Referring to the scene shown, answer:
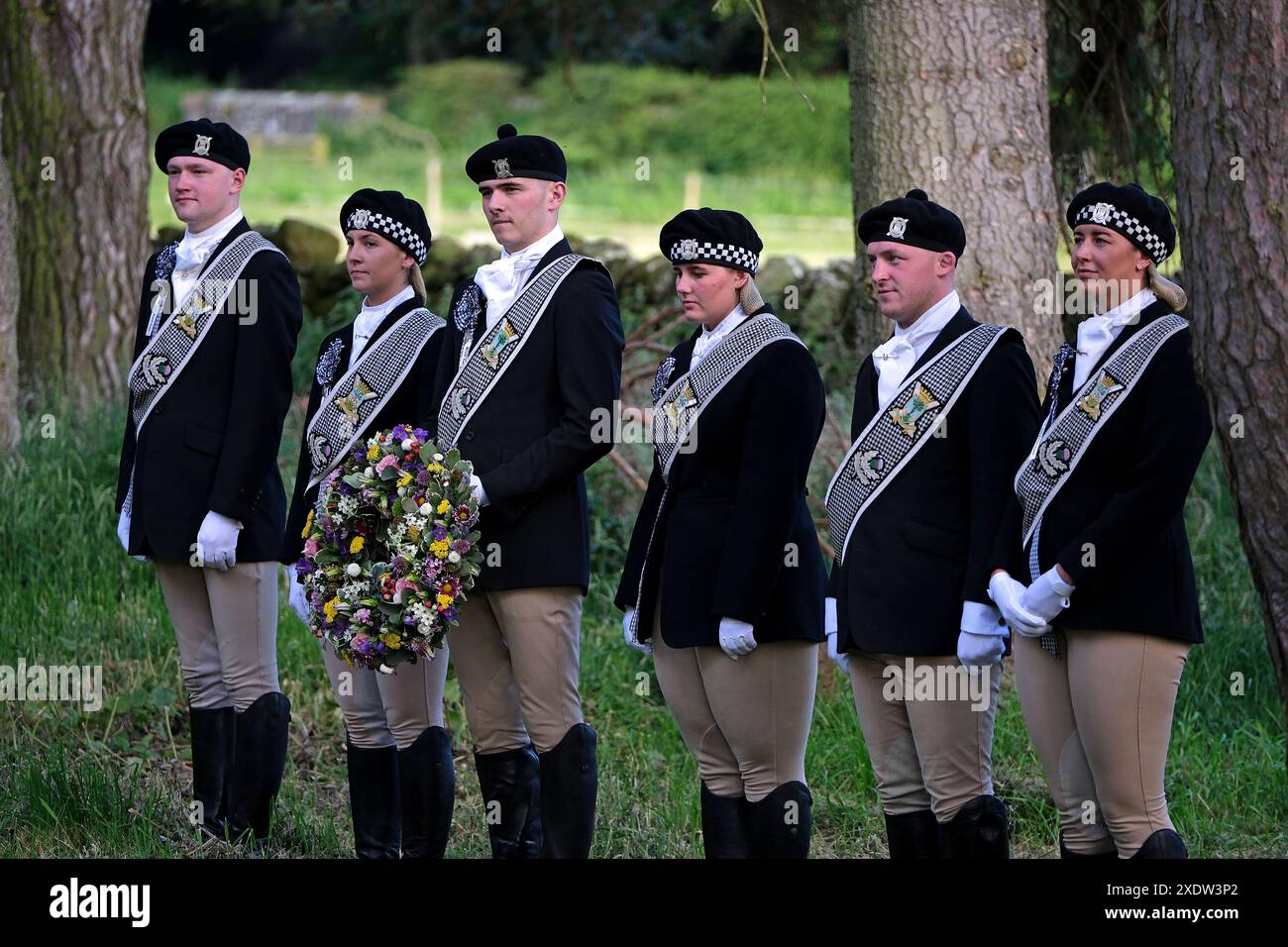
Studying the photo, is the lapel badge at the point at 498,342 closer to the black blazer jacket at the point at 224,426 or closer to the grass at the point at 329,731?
the black blazer jacket at the point at 224,426

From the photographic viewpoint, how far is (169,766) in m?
5.93

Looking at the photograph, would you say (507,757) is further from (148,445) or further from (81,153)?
(81,153)

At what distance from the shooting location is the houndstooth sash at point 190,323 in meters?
4.93

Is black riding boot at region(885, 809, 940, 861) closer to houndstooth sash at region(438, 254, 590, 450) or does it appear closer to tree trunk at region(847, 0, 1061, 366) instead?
houndstooth sash at region(438, 254, 590, 450)

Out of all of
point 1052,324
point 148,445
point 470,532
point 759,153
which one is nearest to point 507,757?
point 470,532

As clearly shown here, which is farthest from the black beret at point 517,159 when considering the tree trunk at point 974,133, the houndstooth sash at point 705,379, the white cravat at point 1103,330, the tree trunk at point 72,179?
the tree trunk at point 72,179

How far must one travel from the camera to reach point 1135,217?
3.80 m

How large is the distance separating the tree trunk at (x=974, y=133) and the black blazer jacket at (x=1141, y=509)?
219 cm

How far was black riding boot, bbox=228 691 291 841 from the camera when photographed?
4.96 meters

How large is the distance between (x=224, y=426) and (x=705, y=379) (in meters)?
1.55

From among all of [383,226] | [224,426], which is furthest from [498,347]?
[224,426]

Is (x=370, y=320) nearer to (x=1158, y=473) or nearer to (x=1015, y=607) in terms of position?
(x=1015, y=607)

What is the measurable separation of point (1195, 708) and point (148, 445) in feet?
12.3

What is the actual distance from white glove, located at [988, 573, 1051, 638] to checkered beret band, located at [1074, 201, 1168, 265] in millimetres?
790
